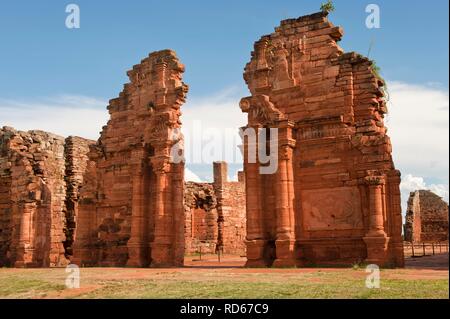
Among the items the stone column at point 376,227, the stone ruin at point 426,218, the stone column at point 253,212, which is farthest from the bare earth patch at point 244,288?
the stone ruin at point 426,218

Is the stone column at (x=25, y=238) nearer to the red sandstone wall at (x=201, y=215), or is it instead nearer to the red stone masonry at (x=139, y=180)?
the red stone masonry at (x=139, y=180)

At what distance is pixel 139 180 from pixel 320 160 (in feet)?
20.9

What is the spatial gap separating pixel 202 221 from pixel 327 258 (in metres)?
18.8

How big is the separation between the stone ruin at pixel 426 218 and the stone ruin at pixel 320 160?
67.0ft

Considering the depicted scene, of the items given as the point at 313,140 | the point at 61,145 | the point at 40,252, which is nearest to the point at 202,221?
the point at 61,145

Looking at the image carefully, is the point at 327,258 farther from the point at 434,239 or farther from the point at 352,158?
the point at 434,239

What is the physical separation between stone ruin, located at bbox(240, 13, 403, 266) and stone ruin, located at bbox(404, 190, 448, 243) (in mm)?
20415

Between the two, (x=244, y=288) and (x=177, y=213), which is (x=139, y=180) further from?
(x=244, y=288)

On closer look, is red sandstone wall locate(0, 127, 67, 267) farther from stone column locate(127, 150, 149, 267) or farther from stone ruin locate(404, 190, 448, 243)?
stone ruin locate(404, 190, 448, 243)

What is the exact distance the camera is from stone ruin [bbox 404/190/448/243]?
3390cm

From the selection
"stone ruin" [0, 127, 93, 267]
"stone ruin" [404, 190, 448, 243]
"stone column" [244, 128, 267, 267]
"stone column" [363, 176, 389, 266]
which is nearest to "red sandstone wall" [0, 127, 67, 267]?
"stone ruin" [0, 127, 93, 267]

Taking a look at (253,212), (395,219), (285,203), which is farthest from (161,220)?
(395,219)

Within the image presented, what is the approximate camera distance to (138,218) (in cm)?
1795

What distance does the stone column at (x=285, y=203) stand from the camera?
14.8 metres
